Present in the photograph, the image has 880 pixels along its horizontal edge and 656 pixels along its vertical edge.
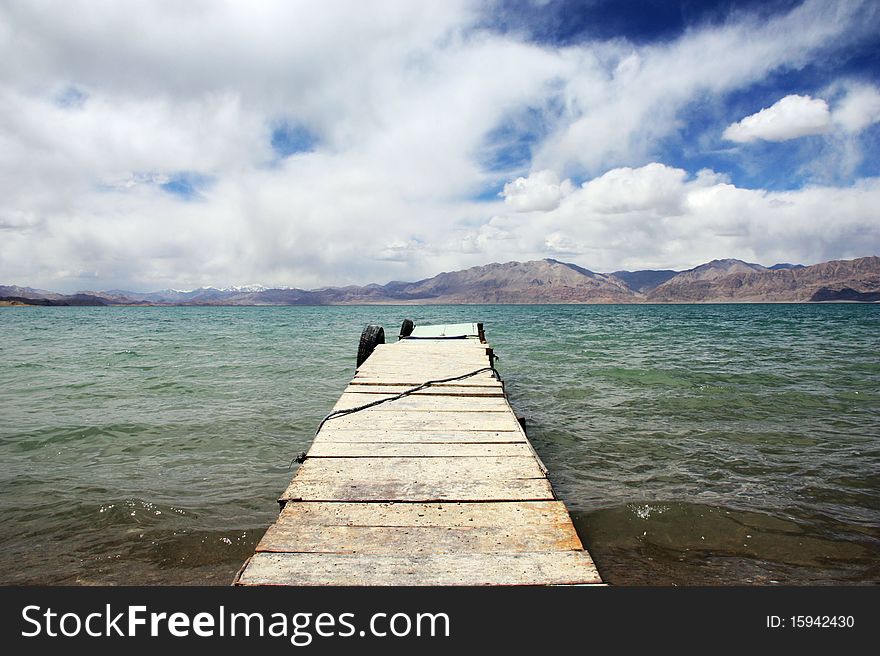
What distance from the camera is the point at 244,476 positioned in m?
7.47

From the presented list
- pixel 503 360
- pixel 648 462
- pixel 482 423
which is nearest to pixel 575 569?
pixel 482 423

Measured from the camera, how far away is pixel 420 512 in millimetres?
3885

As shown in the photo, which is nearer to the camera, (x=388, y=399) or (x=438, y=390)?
(x=388, y=399)

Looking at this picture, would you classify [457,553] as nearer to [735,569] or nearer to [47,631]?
Result: [47,631]

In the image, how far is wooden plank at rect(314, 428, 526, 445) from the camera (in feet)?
18.8

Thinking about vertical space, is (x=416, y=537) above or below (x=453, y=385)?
below

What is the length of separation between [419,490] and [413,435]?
66.4 inches

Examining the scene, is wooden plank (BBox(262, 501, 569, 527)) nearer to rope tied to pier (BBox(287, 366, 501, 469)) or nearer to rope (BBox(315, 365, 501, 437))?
rope tied to pier (BBox(287, 366, 501, 469))

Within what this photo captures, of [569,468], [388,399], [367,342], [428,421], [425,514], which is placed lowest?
[569,468]

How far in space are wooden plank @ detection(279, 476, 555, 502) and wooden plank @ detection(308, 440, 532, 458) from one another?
685 millimetres

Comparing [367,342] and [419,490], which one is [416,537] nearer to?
[419,490]

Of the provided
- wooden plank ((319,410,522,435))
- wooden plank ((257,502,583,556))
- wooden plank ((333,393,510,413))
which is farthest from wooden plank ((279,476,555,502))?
wooden plank ((333,393,510,413))

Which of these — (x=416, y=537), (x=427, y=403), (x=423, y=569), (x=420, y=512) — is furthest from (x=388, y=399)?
(x=423, y=569)

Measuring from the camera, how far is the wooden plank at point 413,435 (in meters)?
5.73
